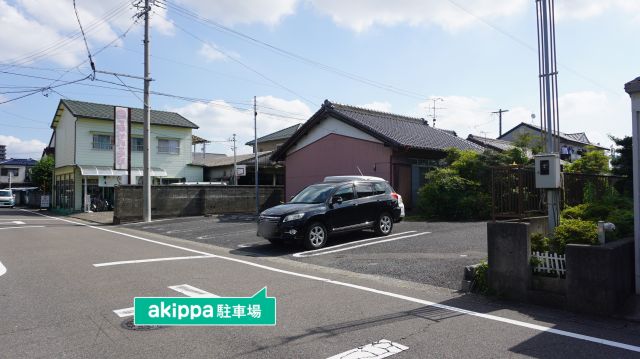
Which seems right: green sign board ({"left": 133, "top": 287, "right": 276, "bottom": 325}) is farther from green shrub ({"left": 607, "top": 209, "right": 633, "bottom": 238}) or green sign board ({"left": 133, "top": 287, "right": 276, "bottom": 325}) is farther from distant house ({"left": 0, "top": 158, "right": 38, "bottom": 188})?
distant house ({"left": 0, "top": 158, "right": 38, "bottom": 188})

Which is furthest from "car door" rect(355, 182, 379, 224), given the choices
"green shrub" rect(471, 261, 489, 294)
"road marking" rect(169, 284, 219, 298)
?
"road marking" rect(169, 284, 219, 298)

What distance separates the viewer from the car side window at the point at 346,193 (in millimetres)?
12008

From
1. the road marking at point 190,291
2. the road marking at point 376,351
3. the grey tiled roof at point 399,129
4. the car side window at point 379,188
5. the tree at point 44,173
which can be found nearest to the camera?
the road marking at point 376,351

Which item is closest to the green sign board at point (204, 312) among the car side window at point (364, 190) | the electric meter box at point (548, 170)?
the electric meter box at point (548, 170)

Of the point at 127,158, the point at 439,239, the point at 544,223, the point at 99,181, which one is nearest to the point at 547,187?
the point at 544,223

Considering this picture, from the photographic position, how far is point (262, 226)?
1141cm

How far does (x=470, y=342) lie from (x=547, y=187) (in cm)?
365

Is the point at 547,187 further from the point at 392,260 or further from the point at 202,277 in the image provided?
the point at 202,277

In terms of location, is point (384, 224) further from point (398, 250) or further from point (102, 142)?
point (102, 142)

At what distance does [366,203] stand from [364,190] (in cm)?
42

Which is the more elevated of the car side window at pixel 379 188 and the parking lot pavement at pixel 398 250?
the car side window at pixel 379 188

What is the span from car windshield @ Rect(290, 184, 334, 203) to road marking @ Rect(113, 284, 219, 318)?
5347mm

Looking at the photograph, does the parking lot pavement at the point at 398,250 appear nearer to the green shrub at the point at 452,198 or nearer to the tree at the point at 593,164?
the green shrub at the point at 452,198

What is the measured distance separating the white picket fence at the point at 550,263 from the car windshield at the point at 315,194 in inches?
247
